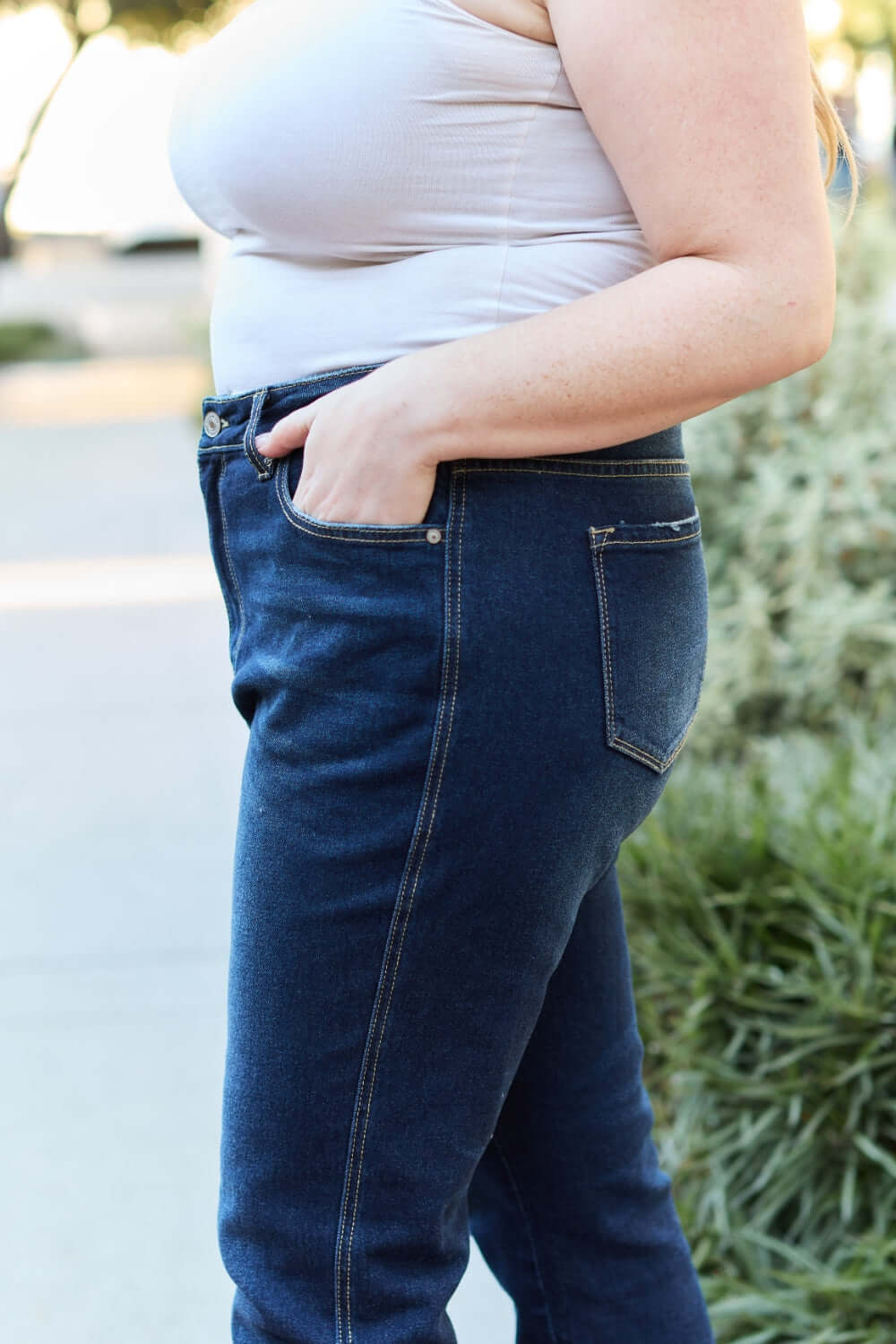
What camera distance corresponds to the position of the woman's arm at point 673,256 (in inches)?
35.8

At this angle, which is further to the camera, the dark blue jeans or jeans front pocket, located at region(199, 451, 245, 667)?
jeans front pocket, located at region(199, 451, 245, 667)

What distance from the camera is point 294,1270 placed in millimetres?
1058

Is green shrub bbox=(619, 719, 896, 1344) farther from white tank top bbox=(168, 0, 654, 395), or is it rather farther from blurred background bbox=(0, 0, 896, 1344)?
white tank top bbox=(168, 0, 654, 395)

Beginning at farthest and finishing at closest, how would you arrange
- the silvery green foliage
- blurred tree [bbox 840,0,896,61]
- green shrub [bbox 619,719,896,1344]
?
1. blurred tree [bbox 840,0,896,61]
2. the silvery green foliage
3. green shrub [bbox 619,719,896,1344]

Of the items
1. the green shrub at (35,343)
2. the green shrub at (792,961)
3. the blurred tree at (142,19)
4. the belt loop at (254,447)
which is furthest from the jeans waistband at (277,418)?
the blurred tree at (142,19)

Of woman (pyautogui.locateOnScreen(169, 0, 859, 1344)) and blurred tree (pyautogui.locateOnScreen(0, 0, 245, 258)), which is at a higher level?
blurred tree (pyautogui.locateOnScreen(0, 0, 245, 258))

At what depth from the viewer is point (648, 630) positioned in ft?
3.36

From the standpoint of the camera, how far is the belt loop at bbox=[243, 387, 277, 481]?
104 cm

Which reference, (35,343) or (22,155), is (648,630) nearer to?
(35,343)

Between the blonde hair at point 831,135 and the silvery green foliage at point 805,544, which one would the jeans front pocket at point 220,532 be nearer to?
the blonde hair at point 831,135

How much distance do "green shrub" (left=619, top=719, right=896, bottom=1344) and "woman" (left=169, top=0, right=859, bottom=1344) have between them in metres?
0.97

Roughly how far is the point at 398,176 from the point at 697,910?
61.8 inches

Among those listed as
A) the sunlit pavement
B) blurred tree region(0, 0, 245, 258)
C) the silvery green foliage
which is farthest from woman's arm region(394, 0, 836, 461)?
blurred tree region(0, 0, 245, 258)

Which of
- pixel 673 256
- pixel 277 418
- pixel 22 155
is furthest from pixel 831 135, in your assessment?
pixel 22 155
